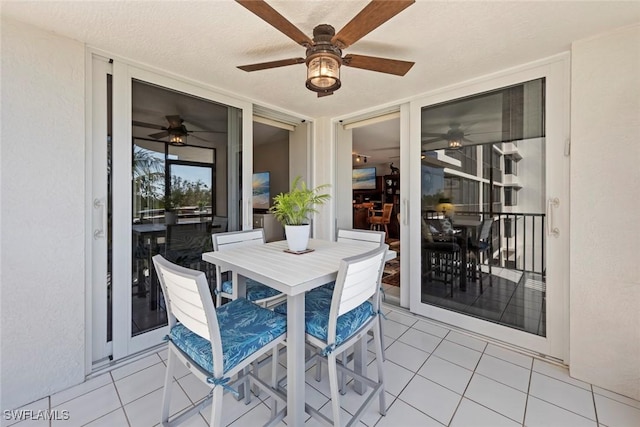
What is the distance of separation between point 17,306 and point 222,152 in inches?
69.9

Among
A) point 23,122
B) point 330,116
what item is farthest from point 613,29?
point 23,122

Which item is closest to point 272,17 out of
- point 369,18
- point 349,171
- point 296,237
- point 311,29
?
point 369,18

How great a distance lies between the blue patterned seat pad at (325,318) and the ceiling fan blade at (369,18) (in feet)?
4.71

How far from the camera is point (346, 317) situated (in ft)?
4.71

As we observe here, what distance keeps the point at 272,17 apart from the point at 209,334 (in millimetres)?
1396

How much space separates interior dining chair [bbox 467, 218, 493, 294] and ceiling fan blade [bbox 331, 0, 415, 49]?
6.37 ft

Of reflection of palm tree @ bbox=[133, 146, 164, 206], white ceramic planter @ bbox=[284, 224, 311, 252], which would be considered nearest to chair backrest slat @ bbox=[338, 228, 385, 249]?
white ceramic planter @ bbox=[284, 224, 311, 252]

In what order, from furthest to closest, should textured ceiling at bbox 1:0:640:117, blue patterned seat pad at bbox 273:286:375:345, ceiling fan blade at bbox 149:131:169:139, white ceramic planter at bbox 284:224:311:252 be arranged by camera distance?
1. ceiling fan blade at bbox 149:131:169:139
2. white ceramic planter at bbox 284:224:311:252
3. textured ceiling at bbox 1:0:640:117
4. blue patterned seat pad at bbox 273:286:375:345

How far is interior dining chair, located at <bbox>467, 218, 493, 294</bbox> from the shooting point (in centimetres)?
240

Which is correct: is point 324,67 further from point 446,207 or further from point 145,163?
point 446,207

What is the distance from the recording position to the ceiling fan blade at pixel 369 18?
3.58 ft

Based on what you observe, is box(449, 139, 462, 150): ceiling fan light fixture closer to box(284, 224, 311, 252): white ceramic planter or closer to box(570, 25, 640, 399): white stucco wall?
box(570, 25, 640, 399): white stucco wall

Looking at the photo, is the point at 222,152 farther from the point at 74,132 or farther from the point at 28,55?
the point at 28,55

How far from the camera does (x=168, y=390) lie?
1.34m
